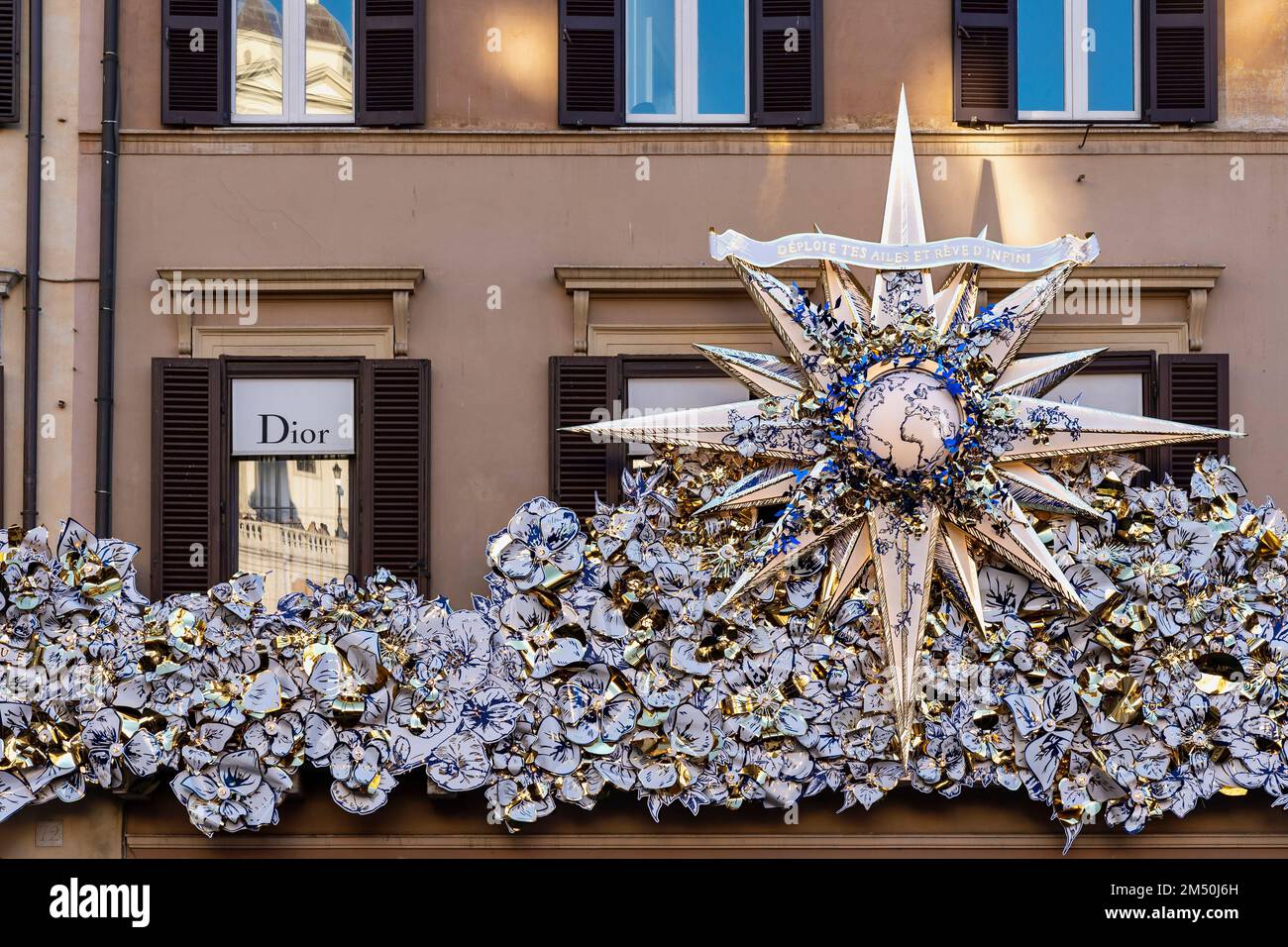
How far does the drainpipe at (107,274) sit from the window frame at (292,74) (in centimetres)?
73

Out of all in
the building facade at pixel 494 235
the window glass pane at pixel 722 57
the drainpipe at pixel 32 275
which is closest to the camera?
the drainpipe at pixel 32 275

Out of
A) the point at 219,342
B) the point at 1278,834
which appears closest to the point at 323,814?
the point at 219,342

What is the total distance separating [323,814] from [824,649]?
10.5ft

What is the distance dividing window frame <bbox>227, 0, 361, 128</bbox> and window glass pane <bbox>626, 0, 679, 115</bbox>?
179 cm

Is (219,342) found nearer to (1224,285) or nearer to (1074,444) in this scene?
(1074,444)

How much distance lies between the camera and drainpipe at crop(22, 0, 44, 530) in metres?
13.7

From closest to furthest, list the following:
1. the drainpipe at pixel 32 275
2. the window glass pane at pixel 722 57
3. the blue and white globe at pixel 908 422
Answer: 1. the blue and white globe at pixel 908 422
2. the drainpipe at pixel 32 275
3. the window glass pane at pixel 722 57

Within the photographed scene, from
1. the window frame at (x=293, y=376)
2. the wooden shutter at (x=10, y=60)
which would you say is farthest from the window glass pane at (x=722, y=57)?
the wooden shutter at (x=10, y=60)

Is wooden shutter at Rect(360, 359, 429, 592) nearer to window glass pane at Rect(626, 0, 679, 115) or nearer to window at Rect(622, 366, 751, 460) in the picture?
window at Rect(622, 366, 751, 460)

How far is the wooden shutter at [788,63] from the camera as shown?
14.1 meters

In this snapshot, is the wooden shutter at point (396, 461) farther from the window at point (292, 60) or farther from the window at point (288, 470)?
the window at point (292, 60)

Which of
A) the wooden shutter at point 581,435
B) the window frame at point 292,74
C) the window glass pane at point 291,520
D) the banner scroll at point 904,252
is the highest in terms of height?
the window frame at point 292,74

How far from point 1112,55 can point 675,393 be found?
3661mm

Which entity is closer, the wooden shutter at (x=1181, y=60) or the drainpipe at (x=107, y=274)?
the drainpipe at (x=107, y=274)
